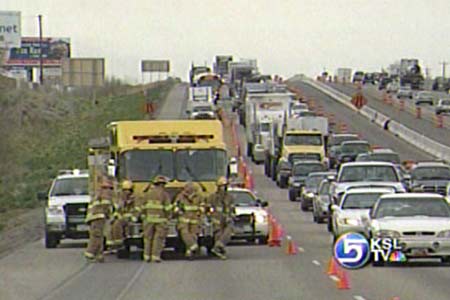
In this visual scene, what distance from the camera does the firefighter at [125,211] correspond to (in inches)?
1120

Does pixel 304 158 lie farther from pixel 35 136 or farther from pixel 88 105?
Answer: pixel 88 105

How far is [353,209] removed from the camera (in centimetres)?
3225

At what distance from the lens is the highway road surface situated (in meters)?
20.5

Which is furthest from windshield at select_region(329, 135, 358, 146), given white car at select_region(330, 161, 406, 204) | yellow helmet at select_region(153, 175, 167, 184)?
yellow helmet at select_region(153, 175, 167, 184)

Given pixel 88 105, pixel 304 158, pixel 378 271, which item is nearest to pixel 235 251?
pixel 378 271

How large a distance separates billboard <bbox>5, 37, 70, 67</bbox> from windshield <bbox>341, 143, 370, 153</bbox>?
2505 inches

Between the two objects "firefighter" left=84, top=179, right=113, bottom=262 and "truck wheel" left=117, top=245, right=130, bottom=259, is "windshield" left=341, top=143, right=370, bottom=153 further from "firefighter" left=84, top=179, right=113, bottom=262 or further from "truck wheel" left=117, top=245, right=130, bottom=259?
"firefighter" left=84, top=179, right=113, bottom=262

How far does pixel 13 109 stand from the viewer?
65188mm

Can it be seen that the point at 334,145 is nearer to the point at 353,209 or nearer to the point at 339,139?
the point at 339,139

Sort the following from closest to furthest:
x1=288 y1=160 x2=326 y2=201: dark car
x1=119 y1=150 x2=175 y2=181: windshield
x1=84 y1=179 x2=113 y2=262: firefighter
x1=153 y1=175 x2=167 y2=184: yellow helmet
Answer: x1=153 y1=175 x2=167 y2=184: yellow helmet
x1=84 y1=179 x2=113 y2=262: firefighter
x1=119 y1=150 x2=175 y2=181: windshield
x1=288 y1=160 x2=326 y2=201: dark car

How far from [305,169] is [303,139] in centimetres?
737

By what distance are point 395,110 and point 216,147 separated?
257 ft

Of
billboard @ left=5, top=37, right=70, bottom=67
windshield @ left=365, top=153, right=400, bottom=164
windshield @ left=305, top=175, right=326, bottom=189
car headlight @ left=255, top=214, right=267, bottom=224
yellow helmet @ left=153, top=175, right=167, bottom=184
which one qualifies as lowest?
windshield @ left=305, top=175, right=326, bottom=189

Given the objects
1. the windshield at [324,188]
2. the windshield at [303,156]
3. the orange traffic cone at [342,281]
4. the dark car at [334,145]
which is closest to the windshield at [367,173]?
the windshield at [324,188]
